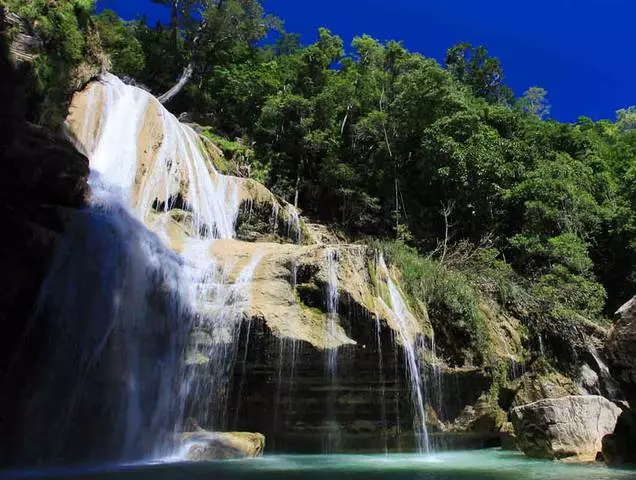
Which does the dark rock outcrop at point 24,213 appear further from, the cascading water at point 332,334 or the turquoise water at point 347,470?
the cascading water at point 332,334

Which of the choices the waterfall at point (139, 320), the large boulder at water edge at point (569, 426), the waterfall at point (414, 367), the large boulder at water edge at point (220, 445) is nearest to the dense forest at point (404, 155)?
the waterfall at point (414, 367)

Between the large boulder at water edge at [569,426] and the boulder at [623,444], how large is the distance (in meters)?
0.68

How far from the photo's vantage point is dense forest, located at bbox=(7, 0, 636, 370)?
1802cm

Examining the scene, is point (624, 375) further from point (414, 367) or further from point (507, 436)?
point (507, 436)

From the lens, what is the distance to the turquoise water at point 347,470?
27.5ft

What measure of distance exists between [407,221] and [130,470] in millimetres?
17748

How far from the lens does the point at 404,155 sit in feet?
85.7

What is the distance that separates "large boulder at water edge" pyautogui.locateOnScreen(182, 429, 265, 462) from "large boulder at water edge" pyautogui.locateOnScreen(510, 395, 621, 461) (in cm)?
550

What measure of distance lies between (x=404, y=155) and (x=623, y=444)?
17639mm

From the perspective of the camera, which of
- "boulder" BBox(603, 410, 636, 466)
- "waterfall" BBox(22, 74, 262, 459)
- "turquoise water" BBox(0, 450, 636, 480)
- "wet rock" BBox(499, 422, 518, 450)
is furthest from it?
"wet rock" BBox(499, 422, 518, 450)

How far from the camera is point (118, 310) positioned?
11781 millimetres

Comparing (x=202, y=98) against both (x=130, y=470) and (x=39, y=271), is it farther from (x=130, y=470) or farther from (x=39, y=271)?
(x=130, y=470)

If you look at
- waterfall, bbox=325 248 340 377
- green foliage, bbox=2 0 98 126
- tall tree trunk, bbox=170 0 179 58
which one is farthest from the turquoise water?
tall tree trunk, bbox=170 0 179 58

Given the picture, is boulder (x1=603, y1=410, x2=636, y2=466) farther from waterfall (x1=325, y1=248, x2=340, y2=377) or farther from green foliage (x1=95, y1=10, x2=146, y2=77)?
green foliage (x1=95, y1=10, x2=146, y2=77)
